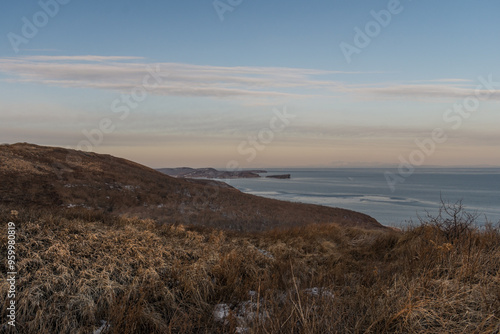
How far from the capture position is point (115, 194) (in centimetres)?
1950

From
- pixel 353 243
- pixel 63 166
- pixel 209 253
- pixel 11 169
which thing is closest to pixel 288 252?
pixel 209 253

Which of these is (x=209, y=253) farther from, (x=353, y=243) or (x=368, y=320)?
(x=353, y=243)

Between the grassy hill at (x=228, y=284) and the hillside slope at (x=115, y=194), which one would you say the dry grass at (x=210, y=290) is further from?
the hillside slope at (x=115, y=194)

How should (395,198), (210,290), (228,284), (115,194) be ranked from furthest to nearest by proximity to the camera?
(395,198), (115,194), (228,284), (210,290)

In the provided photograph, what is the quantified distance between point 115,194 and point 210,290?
660 inches

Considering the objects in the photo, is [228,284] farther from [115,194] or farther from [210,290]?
[115,194]

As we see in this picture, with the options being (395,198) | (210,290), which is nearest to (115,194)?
(210,290)

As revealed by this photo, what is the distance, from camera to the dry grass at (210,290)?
3432 mm

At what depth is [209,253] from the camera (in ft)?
20.9

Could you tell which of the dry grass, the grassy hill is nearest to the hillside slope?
the grassy hill

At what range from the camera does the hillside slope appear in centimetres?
1605

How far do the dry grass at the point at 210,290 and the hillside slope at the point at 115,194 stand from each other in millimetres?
6880

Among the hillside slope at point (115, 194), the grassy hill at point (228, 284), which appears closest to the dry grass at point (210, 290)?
the grassy hill at point (228, 284)

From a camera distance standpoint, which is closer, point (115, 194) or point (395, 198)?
point (115, 194)
